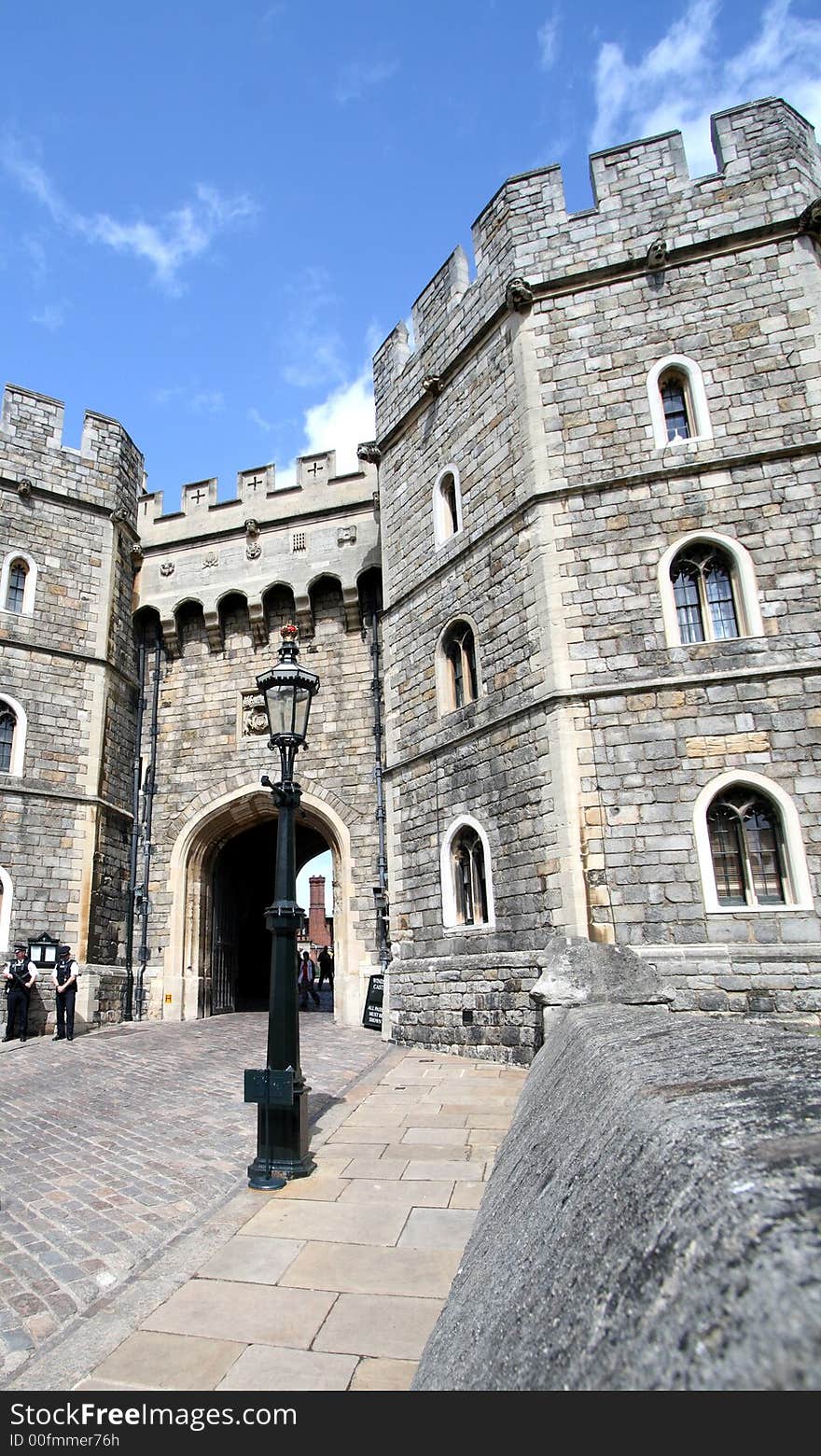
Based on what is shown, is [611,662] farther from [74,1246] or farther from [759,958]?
[74,1246]

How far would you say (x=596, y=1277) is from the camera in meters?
1.01

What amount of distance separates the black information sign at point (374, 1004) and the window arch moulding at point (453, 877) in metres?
2.52

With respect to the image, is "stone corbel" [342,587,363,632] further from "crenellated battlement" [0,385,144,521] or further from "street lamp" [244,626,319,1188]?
"street lamp" [244,626,319,1188]

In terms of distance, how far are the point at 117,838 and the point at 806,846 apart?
11.1 metres

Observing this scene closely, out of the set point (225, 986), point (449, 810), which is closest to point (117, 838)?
point (225, 986)

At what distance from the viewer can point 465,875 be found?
10.2 meters

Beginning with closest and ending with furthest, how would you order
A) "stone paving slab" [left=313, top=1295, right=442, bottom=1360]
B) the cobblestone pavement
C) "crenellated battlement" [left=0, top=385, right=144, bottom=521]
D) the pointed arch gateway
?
"stone paving slab" [left=313, top=1295, right=442, bottom=1360]
the cobblestone pavement
the pointed arch gateway
"crenellated battlement" [left=0, top=385, right=144, bottom=521]

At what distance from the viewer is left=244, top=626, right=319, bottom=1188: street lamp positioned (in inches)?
186

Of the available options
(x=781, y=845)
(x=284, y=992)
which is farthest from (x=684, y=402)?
(x=284, y=992)

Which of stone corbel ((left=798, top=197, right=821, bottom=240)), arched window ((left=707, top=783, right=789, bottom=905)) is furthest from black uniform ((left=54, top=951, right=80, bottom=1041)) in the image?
stone corbel ((left=798, top=197, right=821, bottom=240))

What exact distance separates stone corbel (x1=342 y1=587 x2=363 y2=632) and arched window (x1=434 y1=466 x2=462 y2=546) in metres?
3.29

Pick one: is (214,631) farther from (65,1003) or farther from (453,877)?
(453,877)

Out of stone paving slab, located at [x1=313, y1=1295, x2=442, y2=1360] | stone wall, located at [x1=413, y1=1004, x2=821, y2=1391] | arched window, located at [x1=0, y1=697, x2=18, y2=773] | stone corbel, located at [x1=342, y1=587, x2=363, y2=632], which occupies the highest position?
stone corbel, located at [x1=342, y1=587, x2=363, y2=632]

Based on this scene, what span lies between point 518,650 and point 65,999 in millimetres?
8010
